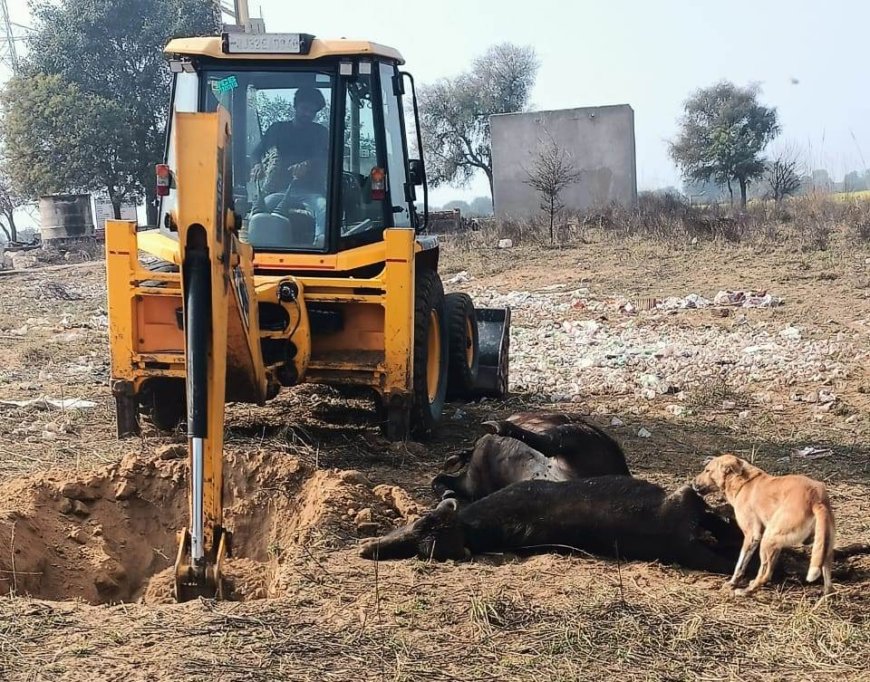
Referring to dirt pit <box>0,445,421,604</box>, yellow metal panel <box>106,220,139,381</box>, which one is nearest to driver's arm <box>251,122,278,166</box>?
yellow metal panel <box>106,220,139,381</box>

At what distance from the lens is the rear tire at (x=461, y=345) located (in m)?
7.92

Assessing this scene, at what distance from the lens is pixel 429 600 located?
3.94m

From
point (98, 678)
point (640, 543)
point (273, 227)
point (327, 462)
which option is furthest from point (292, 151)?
point (98, 678)

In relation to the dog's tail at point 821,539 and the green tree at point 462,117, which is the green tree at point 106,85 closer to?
the green tree at point 462,117

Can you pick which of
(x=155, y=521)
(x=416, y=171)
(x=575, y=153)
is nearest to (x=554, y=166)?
(x=575, y=153)

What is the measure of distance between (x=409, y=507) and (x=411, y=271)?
167 cm

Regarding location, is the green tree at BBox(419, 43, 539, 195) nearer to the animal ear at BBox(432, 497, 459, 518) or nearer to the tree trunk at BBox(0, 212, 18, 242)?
the tree trunk at BBox(0, 212, 18, 242)

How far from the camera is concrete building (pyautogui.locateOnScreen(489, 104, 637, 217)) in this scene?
33.6m

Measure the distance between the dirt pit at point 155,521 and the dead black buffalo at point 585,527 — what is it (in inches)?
17.6

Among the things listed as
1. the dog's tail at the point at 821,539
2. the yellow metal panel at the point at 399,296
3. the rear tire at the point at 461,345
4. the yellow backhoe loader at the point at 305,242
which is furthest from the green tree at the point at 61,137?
the dog's tail at the point at 821,539

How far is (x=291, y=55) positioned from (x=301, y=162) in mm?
706

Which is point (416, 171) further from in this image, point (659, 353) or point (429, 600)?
point (429, 600)

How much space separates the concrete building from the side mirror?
26.2 metres

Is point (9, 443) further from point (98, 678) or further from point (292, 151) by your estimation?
point (98, 678)
